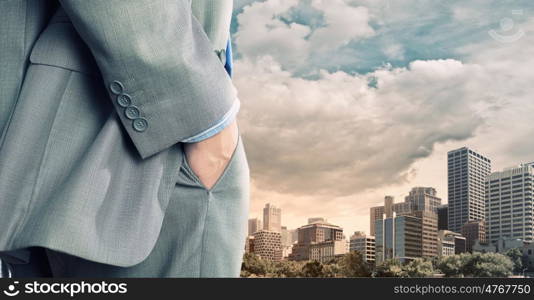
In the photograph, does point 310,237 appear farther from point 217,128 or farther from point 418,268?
point 217,128

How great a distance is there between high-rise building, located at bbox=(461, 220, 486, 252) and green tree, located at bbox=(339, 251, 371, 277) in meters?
6.19

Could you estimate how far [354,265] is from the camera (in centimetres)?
2781

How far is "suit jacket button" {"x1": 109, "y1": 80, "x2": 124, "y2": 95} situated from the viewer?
0.47 meters

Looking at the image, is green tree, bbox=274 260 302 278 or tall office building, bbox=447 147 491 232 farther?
tall office building, bbox=447 147 491 232

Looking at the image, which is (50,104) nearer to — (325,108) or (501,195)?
(325,108)

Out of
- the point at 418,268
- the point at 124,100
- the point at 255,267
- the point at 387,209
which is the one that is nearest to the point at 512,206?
the point at 387,209

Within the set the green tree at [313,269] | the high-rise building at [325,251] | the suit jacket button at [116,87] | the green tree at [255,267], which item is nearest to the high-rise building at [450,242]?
the high-rise building at [325,251]

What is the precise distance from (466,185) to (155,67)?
34.5 metres

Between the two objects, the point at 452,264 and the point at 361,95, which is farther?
the point at 361,95

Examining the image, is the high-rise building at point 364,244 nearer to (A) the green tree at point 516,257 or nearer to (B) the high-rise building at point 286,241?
(B) the high-rise building at point 286,241

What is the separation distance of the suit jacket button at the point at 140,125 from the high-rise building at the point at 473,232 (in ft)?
106

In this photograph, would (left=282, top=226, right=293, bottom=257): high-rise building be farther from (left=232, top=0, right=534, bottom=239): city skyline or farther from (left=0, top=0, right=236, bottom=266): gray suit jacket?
(left=0, top=0, right=236, bottom=266): gray suit jacket

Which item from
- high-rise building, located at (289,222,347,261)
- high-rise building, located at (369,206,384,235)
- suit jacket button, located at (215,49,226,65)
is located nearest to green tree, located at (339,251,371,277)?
high-rise building, located at (289,222,347,261)

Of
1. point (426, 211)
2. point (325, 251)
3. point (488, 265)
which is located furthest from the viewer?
point (426, 211)
